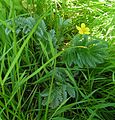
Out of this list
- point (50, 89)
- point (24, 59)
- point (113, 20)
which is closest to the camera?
point (50, 89)

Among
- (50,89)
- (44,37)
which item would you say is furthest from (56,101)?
(44,37)

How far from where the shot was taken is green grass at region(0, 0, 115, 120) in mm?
1211

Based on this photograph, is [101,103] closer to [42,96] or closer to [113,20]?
[42,96]

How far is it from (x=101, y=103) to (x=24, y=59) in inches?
13.8

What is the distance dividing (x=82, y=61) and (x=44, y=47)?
0.16 meters

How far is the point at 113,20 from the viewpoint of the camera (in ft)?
4.88

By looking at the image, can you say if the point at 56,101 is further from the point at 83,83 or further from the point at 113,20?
the point at 113,20

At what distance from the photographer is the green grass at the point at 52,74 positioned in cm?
121

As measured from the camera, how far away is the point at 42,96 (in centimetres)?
126

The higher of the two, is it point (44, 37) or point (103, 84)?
point (44, 37)

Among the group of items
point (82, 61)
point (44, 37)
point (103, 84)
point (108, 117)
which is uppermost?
point (44, 37)

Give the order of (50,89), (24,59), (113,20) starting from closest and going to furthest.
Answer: (50,89)
(24,59)
(113,20)

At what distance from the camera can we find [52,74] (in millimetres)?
1231

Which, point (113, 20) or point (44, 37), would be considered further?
point (113, 20)
